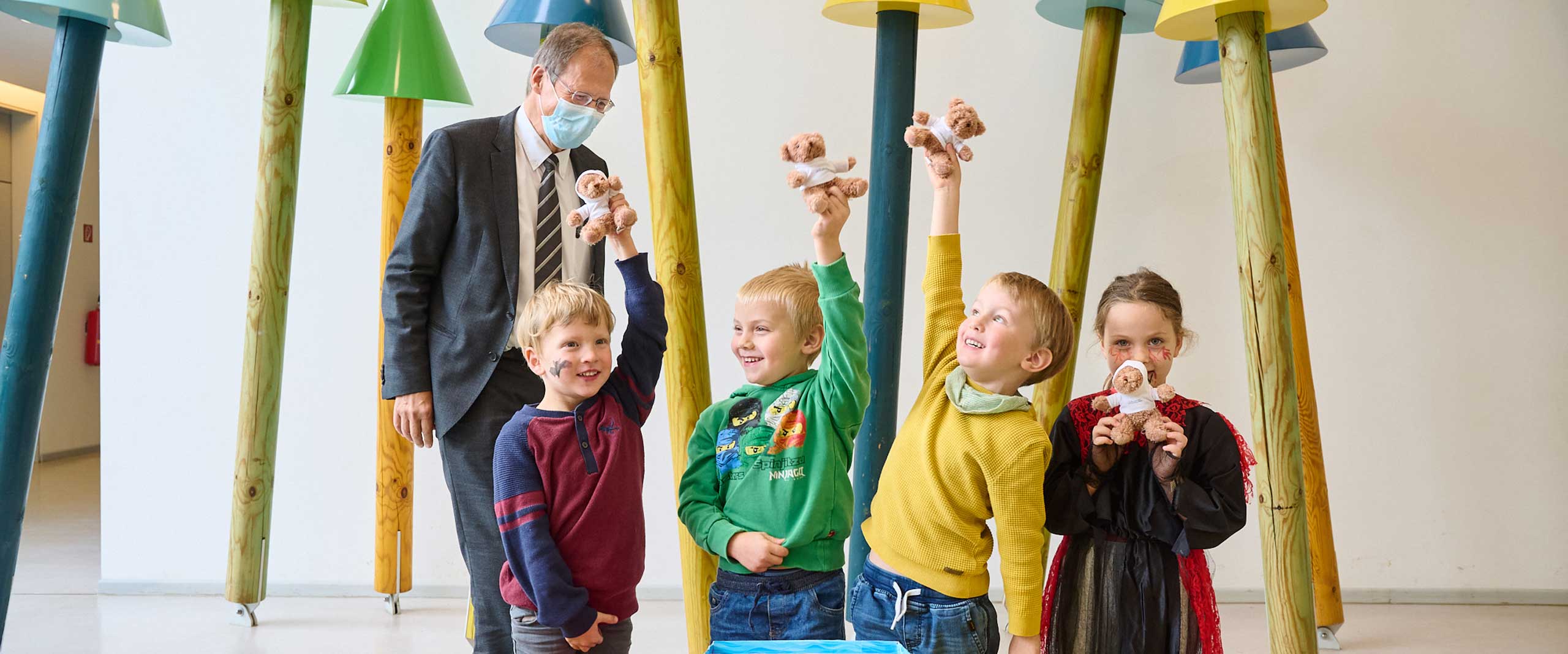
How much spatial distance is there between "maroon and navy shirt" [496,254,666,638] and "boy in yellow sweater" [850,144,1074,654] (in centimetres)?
47

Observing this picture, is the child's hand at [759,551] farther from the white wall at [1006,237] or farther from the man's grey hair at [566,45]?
the white wall at [1006,237]

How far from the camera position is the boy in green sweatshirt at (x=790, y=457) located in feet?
6.70

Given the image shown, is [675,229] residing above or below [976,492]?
above

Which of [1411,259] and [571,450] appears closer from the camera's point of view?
[571,450]

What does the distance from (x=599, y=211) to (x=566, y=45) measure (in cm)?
46

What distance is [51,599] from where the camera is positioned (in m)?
4.32

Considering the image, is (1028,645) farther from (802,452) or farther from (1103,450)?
(802,452)

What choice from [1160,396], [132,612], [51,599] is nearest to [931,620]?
[1160,396]

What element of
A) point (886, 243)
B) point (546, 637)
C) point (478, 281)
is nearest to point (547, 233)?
point (478, 281)

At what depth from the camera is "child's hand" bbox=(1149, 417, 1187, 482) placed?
1969 mm

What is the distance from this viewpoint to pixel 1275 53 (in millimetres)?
3615

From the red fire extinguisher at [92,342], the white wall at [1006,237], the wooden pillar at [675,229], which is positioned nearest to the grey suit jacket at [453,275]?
the wooden pillar at [675,229]

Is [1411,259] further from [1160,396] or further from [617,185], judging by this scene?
[617,185]

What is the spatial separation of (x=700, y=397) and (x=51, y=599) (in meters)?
3.16
